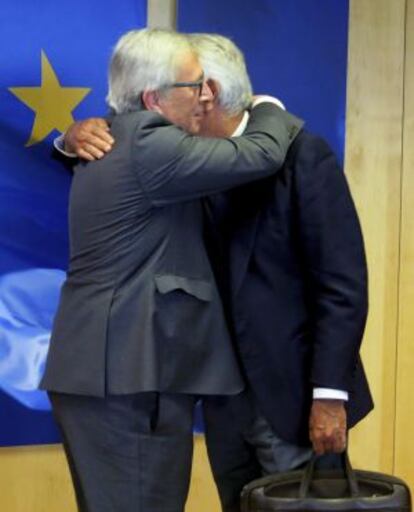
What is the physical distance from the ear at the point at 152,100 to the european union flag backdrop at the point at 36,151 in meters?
0.57

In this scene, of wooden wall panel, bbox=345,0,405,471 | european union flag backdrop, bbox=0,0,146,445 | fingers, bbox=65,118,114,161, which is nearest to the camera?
fingers, bbox=65,118,114,161

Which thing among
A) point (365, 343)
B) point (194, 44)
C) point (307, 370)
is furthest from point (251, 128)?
point (365, 343)

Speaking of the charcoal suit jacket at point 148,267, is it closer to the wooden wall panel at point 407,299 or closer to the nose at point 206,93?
the nose at point 206,93

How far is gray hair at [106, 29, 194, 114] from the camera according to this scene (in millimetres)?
1540

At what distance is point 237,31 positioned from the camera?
218 centimetres

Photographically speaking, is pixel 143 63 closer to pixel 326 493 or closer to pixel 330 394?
pixel 330 394

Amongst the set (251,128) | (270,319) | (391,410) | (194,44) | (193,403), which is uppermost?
(194,44)

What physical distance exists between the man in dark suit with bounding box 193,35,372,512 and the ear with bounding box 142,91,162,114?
124 mm

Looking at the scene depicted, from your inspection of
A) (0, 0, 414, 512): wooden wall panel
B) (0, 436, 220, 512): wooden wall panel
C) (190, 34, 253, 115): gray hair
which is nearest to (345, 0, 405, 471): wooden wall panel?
(0, 0, 414, 512): wooden wall panel

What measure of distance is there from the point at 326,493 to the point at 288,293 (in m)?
0.39

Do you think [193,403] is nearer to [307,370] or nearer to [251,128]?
[307,370]

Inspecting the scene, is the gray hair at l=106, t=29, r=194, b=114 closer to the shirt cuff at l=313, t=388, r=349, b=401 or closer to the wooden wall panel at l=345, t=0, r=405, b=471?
the shirt cuff at l=313, t=388, r=349, b=401

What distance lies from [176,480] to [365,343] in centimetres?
101

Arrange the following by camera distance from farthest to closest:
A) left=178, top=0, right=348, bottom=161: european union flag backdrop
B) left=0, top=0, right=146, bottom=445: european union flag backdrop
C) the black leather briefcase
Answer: left=178, top=0, right=348, bottom=161: european union flag backdrop, left=0, top=0, right=146, bottom=445: european union flag backdrop, the black leather briefcase
